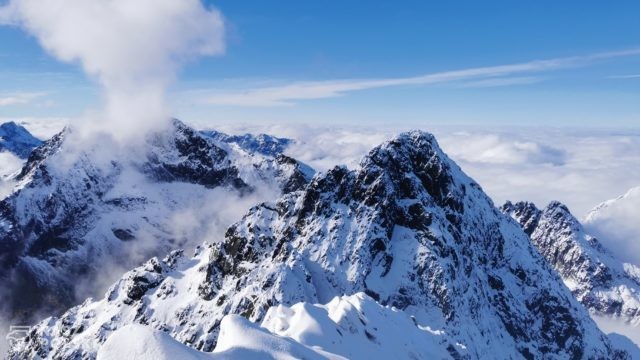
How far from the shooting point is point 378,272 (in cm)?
14162

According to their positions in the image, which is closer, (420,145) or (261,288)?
(261,288)

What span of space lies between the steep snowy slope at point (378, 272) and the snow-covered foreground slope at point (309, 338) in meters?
33.4

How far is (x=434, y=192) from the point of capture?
539 feet

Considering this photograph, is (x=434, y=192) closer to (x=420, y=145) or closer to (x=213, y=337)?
(x=420, y=145)

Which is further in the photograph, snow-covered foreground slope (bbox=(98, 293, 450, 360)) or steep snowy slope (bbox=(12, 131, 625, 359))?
steep snowy slope (bbox=(12, 131, 625, 359))

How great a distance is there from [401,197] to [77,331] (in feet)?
371

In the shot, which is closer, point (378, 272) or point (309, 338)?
point (309, 338)

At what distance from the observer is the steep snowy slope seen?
5364 inches

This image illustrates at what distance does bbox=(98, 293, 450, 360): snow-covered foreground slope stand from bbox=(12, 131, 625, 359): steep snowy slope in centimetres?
3342

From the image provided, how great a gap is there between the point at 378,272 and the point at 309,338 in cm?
7831

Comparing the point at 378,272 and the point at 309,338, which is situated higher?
the point at 378,272

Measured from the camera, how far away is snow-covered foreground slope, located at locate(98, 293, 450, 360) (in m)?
30.3

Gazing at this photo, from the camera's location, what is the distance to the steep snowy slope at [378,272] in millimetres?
136250

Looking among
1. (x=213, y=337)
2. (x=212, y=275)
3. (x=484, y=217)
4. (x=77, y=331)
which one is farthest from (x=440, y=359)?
(x=77, y=331)
